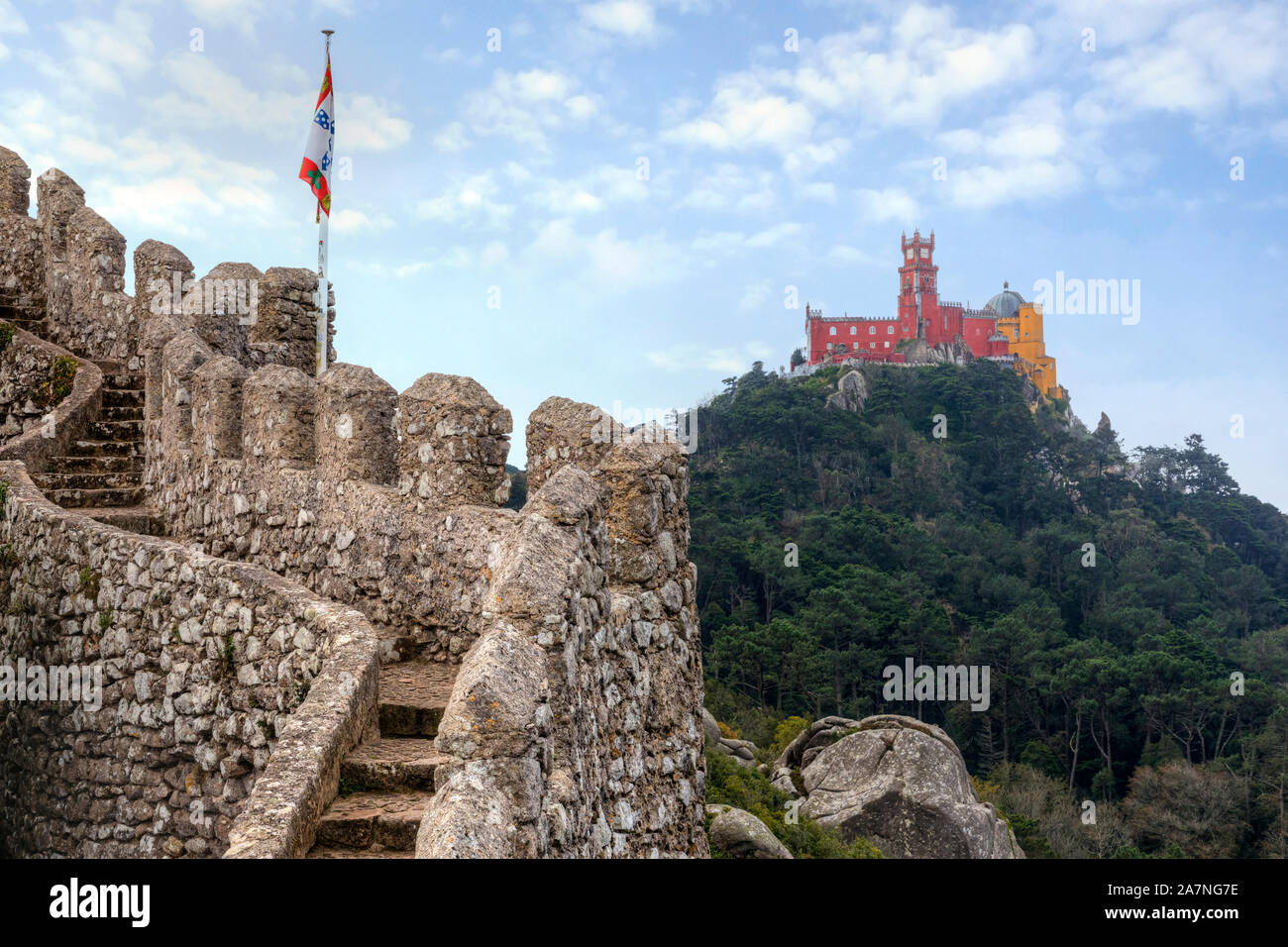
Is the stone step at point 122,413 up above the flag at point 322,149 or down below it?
below

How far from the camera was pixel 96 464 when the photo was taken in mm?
9906

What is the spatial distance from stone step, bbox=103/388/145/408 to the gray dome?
98.3 meters

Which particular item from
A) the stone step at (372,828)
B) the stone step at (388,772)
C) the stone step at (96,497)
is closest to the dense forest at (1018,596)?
the stone step at (96,497)

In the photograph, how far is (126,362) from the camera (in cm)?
1129

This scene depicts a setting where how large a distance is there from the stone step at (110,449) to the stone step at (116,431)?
0.07 metres

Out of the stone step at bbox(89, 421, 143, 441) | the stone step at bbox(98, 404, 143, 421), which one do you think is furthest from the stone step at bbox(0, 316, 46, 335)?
the stone step at bbox(89, 421, 143, 441)

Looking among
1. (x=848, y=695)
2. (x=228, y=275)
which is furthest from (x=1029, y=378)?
(x=228, y=275)

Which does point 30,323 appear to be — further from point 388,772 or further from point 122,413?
point 388,772

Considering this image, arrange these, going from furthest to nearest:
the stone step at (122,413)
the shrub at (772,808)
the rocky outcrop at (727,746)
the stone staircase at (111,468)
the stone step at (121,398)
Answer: the rocky outcrop at (727,746), the shrub at (772,808), the stone step at (121,398), the stone step at (122,413), the stone staircase at (111,468)

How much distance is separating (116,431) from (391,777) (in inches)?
284

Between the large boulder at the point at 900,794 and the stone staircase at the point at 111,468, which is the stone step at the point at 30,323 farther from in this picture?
the large boulder at the point at 900,794

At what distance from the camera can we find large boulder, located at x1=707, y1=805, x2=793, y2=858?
10.8 m

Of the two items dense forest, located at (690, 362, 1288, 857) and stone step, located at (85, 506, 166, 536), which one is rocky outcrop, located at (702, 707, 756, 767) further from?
stone step, located at (85, 506, 166, 536)

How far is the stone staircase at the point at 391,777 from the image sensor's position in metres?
4.01
